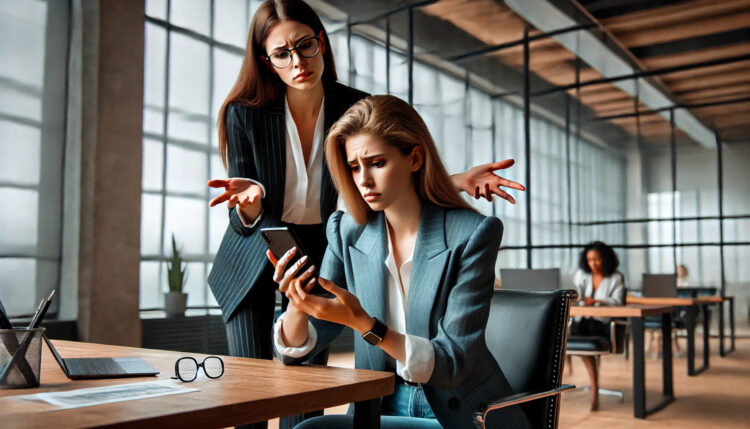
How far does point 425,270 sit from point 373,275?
129 mm

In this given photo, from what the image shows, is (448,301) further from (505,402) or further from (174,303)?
(174,303)

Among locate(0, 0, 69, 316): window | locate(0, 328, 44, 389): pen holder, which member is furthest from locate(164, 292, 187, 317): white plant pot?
locate(0, 328, 44, 389): pen holder

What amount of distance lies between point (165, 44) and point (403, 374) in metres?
6.68

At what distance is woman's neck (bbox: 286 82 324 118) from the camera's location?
1.86 m

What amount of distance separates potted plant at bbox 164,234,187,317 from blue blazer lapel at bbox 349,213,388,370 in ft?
18.2

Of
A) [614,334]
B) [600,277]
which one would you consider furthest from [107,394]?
[600,277]

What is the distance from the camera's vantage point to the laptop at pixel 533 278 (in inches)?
193

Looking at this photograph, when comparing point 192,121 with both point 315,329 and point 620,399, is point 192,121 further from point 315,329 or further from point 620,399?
point 315,329

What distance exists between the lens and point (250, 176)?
1803 mm

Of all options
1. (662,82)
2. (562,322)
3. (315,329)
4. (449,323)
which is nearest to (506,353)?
(562,322)

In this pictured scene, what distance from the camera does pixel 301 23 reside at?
1.74 m

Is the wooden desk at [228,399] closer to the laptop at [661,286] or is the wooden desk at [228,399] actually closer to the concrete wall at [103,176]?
the concrete wall at [103,176]

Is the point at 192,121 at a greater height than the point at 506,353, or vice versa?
the point at 192,121

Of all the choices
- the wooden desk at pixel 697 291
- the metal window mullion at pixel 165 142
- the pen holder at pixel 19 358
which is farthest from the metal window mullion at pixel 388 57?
the pen holder at pixel 19 358
